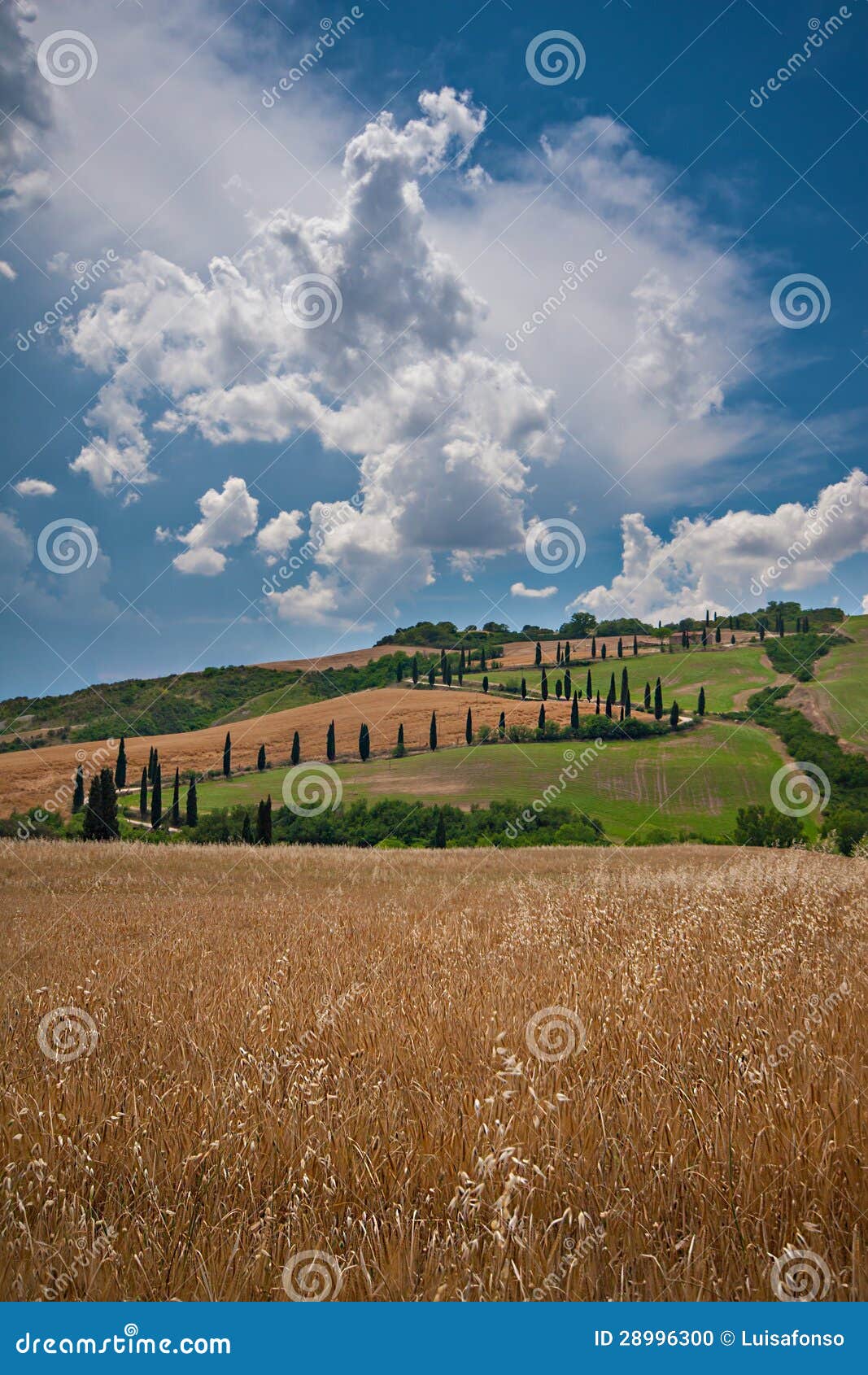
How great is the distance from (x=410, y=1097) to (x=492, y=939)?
156 inches

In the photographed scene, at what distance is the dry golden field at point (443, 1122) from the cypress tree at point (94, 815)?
114ft

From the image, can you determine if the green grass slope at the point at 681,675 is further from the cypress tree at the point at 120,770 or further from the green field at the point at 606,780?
the cypress tree at the point at 120,770

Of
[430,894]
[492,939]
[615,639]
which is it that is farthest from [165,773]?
[615,639]

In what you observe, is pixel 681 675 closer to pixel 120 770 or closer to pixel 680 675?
pixel 680 675

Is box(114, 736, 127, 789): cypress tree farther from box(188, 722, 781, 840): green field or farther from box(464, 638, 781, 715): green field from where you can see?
box(464, 638, 781, 715): green field

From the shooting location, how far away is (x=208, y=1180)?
2.60 m

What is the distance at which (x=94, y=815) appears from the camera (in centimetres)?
4022

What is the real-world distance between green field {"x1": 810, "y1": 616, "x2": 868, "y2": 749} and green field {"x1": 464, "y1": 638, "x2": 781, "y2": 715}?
37.0ft

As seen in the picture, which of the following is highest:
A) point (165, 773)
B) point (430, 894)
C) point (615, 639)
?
point (615, 639)

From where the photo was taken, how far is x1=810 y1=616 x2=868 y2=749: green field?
370ft

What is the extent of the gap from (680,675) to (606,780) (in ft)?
185

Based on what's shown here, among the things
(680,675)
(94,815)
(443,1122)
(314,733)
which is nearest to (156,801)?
(94,815)

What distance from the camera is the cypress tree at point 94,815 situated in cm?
3704

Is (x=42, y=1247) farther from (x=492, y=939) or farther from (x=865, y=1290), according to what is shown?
(x=492, y=939)
